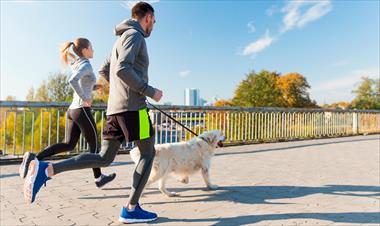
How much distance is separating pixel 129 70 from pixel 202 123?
292 inches

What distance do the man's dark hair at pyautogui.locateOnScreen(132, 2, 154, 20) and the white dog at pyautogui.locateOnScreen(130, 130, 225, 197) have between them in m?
1.40

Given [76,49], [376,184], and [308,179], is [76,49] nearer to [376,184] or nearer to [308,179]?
[308,179]

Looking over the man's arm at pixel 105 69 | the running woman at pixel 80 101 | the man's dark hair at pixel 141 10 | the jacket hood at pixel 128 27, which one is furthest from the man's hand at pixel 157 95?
the running woman at pixel 80 101

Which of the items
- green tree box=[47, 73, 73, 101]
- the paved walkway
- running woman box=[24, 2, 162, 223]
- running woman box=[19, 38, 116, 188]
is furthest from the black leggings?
green tree box=[47, 73, 73, 101]

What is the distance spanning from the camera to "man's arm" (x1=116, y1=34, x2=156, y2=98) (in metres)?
2.48

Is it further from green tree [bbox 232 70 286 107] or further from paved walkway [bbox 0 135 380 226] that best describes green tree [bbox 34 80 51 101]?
paved walkway [bbox 0 135 380 226]

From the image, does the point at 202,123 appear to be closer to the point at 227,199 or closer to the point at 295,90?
the point at 227,199

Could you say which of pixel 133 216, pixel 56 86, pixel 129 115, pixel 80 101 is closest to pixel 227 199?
pixel 133 216

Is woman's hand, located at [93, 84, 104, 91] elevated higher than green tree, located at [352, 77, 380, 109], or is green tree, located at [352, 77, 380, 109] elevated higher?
green tree, located at [352, 77, 380, 109]

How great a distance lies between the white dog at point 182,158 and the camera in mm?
3455

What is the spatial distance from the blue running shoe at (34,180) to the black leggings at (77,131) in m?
1.08

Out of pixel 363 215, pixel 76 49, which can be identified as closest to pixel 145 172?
pixel 76 49

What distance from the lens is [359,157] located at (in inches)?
297

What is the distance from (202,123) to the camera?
32.2ft
